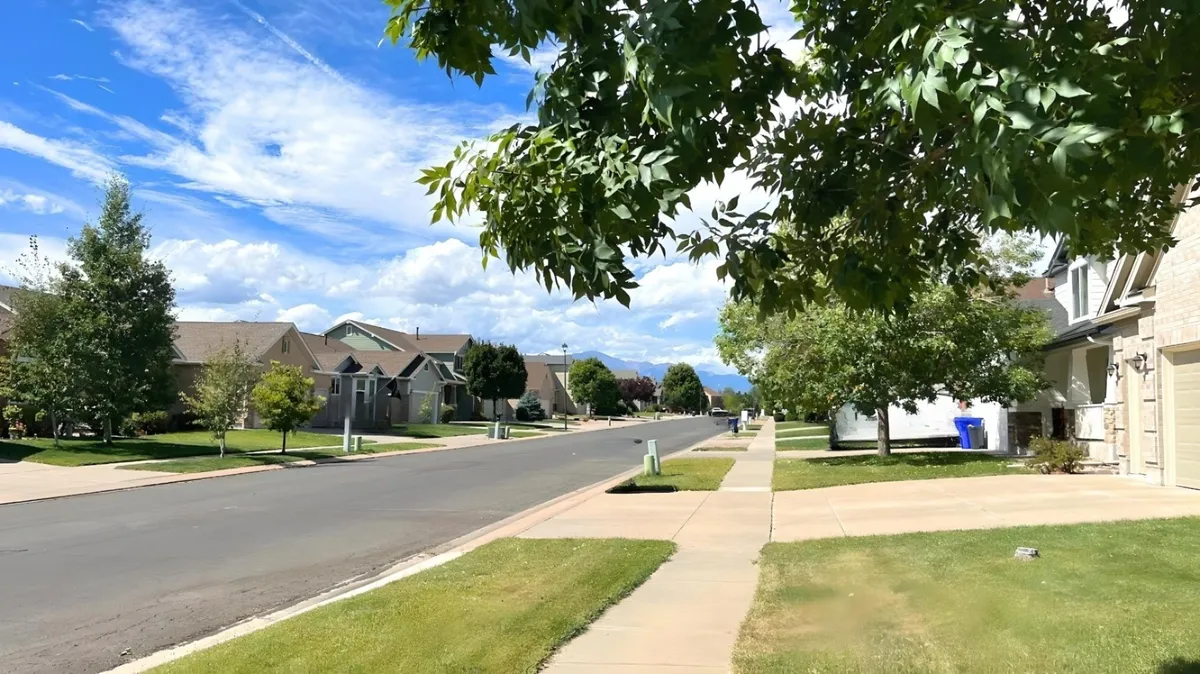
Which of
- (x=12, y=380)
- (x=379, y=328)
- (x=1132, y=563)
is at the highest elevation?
(x=379, y=328)

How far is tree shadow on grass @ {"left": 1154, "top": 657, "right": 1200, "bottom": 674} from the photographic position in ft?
17.2

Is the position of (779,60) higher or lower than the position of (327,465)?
higher

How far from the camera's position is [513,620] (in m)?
7.00

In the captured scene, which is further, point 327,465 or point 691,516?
point 327,465

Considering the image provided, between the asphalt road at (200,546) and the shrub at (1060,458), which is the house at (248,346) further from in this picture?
the shrub at (1060,458)

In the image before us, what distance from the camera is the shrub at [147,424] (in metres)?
35.0

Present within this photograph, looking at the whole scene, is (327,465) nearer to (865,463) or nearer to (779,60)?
(865,463)

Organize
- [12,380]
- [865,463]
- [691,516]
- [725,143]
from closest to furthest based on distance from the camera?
[725,143] → [691,516] → [865,463] → [12,380]

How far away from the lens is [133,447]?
29.8m

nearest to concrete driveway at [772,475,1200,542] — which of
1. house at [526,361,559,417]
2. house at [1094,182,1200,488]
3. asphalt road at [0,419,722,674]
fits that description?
house at [1094,182,1200,488]

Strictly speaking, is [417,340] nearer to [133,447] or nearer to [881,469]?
[133,447]

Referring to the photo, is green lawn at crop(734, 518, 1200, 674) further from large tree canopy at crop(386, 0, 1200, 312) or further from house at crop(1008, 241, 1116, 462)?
house at crop(1008, 241, 1116, 462)

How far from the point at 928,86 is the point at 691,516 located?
11918mm

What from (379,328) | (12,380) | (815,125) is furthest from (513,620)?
(379,328)
